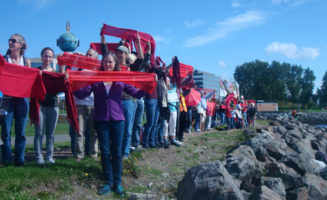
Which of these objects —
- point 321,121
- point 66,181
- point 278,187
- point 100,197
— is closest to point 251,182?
point 278,187

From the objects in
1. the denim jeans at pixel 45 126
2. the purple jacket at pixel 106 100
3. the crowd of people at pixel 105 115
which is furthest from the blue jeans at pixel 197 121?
the purple jacket at pixel 106 100

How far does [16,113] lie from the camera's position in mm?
5734

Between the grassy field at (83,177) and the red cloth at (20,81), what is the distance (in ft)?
3.81

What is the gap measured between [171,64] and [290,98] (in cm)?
10135

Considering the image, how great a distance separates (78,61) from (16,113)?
1.62 meters

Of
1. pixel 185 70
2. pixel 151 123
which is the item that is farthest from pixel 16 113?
pixel 185 70

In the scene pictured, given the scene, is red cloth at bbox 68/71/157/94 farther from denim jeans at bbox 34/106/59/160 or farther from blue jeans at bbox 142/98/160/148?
blue jeans at bbox 142/98/160/148

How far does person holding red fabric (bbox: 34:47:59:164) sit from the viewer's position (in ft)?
19.9

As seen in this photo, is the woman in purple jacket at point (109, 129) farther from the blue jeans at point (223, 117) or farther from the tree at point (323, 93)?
the tree at point (323, 93)

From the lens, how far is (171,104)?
952cm

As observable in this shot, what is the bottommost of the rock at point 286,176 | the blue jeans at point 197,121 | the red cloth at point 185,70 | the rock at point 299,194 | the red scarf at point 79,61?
the rock at point 299,194

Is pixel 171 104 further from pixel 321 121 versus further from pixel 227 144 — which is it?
pixel 321 121

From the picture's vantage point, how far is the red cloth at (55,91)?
589 centimetres

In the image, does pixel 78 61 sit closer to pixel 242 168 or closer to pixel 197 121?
pixel 242 168
